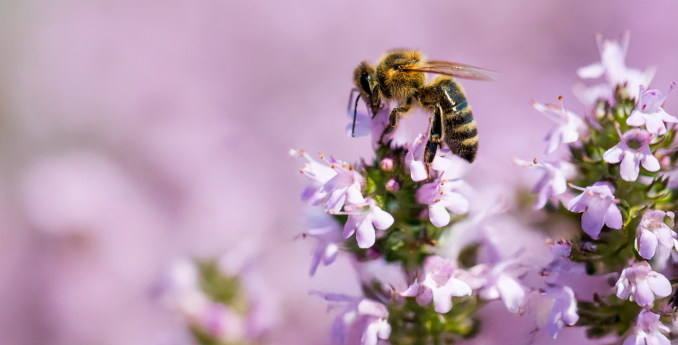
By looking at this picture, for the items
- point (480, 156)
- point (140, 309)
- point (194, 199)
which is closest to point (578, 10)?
point (480, 156)

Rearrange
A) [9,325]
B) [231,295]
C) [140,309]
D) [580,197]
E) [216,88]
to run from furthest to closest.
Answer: [216,88], [9,325], [140,309], [231,295], [580,197]

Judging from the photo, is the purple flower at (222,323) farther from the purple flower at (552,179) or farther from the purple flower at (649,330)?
the purple flower at (649,330)

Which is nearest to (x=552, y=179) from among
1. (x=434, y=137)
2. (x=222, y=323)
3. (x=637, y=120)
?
(x=637, y=120)

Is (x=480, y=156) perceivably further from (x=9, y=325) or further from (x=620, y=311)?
(x=9, y=325)

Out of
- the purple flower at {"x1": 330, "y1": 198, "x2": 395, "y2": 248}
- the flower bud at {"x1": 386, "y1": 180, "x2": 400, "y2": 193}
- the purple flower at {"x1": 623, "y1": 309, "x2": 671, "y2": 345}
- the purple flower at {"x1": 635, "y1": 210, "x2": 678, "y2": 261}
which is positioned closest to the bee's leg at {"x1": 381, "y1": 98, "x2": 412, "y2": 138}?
the flower bud at {"x1": 386, "y1": 180, "x2": 400, "y2": 193}

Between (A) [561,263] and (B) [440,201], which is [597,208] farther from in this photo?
(B) [440,201]

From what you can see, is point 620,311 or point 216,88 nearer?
point 620,311

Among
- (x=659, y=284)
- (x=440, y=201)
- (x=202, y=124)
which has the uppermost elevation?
(x=202, y=124)

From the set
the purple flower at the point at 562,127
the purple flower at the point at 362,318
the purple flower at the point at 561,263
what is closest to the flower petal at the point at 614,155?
the purple flower at the point at 562,127
